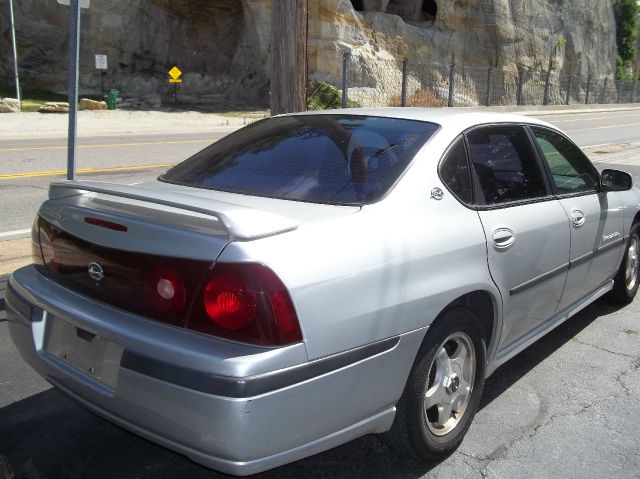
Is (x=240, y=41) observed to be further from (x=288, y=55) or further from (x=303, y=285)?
(x=303, y=285)

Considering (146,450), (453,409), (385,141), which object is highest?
(385,141)

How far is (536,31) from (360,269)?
50.1 meters

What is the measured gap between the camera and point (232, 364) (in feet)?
6.86

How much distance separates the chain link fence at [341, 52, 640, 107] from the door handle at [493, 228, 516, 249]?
26.3m

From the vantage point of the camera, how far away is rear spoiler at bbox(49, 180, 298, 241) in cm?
221

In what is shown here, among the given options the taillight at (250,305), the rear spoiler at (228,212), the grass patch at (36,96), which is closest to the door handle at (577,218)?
the rear spoiler at (228,212)

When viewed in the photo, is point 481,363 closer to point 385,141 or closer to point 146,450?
point 385,141

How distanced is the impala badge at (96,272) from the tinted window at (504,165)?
185 centimetres

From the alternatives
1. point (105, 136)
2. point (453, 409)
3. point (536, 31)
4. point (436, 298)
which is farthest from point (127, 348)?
point (536, 31)

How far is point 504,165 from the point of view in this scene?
3498mm

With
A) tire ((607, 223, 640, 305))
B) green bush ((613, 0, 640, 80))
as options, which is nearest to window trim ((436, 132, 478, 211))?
tire ((607, 223, 640, 305))

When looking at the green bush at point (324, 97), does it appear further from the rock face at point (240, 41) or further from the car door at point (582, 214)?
the car door at point (582, 214)

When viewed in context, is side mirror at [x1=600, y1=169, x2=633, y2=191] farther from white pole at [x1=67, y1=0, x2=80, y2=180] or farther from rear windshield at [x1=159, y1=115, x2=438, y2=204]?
white pole at [x1=67, y1=0, x2=80, y2=180]

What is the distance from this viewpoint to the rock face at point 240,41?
35.2m
